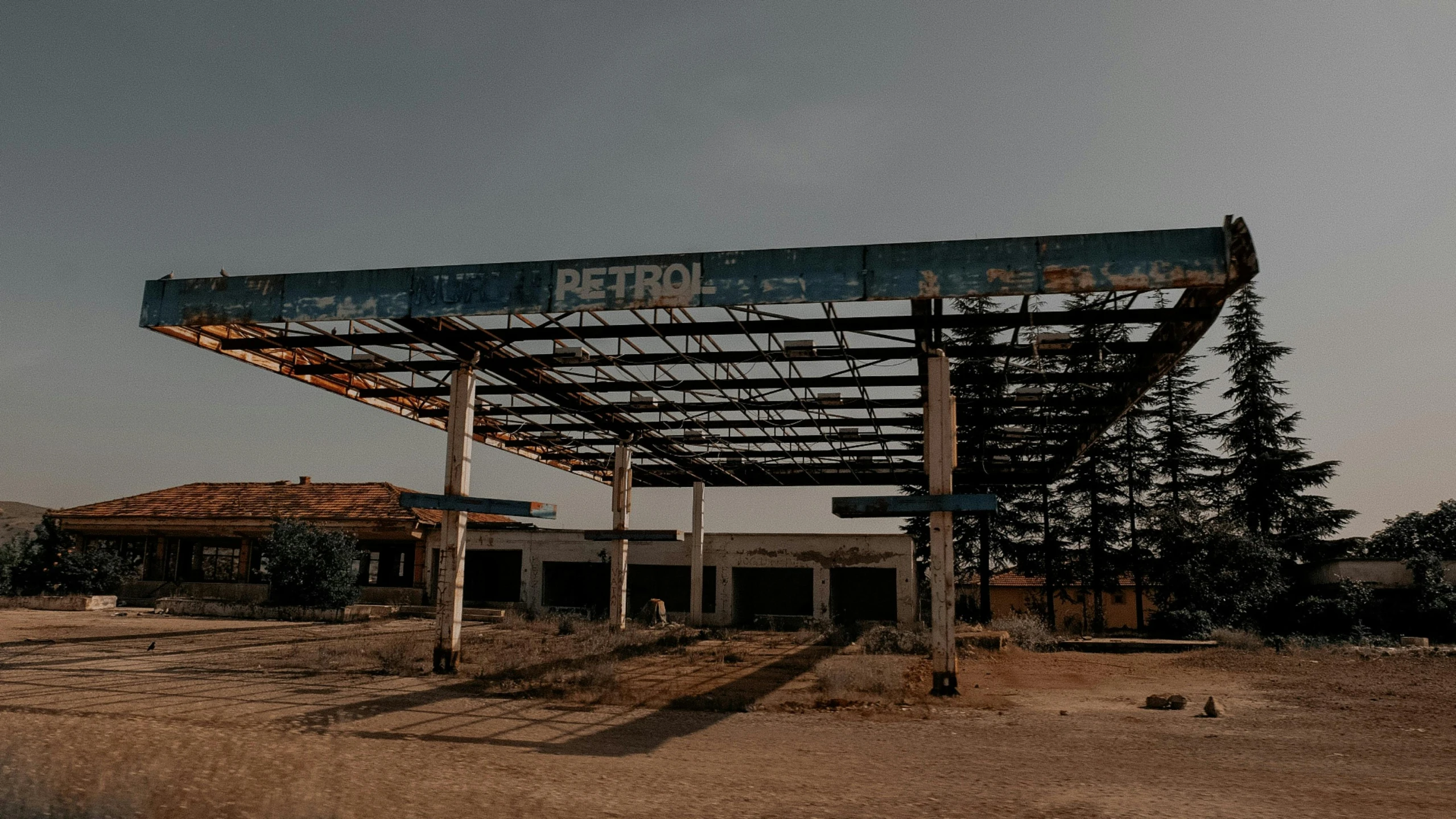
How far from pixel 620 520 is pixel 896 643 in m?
9.83

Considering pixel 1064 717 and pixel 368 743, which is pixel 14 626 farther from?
pixel 1064 717

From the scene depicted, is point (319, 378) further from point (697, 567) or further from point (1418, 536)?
point (1418, 536)

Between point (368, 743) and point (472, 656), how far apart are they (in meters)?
9.18

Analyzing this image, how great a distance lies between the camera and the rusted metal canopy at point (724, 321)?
44.1ft

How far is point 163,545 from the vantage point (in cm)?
3934

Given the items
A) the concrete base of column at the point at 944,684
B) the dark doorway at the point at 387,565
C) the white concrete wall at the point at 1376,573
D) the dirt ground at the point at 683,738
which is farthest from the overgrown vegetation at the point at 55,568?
the white concrete wall at the point at 1376,573

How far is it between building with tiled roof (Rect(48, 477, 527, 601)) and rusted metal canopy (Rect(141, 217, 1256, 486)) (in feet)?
50.4

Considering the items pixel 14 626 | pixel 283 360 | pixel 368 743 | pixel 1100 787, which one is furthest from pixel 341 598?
pixel 1100 787

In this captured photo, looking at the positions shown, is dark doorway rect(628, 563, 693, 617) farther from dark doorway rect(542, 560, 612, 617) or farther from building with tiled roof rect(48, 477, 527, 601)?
building with tiled roof rect(48, 477, 527, 601)

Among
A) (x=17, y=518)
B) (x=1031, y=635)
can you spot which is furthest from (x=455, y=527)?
(x=17, y=518)

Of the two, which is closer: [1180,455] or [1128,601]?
[1180,455]

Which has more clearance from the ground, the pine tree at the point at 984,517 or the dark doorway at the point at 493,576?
the pine tree at the point at 984,517

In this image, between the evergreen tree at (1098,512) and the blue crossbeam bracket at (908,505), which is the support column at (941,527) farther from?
the evergreen tree at (1098,512)

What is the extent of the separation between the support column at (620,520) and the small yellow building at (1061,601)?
1700 cm
